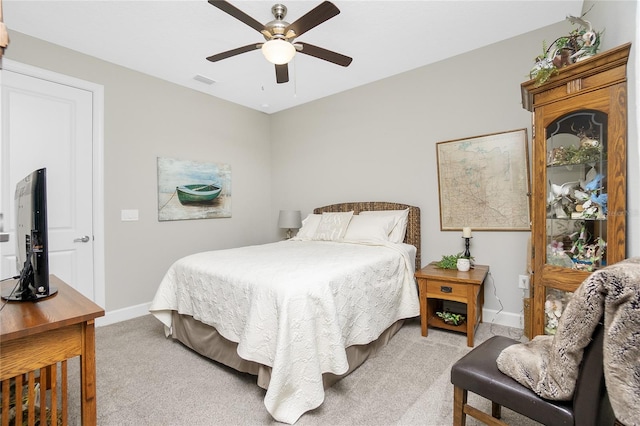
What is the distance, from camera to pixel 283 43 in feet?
6.59

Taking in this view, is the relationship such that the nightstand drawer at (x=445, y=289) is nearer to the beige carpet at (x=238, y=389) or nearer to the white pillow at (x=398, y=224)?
the beige carpet at (x=238, y=389)

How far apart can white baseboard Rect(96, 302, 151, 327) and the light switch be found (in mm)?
965

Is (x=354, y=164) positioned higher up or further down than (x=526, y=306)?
higher up

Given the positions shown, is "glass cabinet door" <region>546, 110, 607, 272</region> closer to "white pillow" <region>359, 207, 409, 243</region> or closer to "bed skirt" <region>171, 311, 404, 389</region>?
"bed skirt" <region>171, 311, 404, 389</region>

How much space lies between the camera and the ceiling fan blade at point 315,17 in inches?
70.3

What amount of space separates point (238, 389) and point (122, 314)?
2.05 meters

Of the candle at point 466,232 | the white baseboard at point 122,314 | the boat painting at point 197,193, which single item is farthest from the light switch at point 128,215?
the candle at point 466,232

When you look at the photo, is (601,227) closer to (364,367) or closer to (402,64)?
(364,367)

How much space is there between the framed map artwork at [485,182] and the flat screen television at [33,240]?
3.20m

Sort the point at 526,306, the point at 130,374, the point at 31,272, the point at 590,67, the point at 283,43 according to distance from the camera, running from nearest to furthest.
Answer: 1. the point at 31,272
2. the point at 590,67
3. the point at 283,43
4. the point at 130,374
5. the point at 526,306

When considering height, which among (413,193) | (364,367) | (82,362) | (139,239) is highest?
(413,193)

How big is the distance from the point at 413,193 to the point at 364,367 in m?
2.01

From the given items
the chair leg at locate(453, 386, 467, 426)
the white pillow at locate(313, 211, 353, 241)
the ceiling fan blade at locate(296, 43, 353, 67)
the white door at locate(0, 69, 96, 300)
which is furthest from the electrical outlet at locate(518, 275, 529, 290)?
the white door at locate(0, 69, 96, 300)

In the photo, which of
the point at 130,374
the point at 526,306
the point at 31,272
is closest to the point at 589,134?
the point at 526,306
